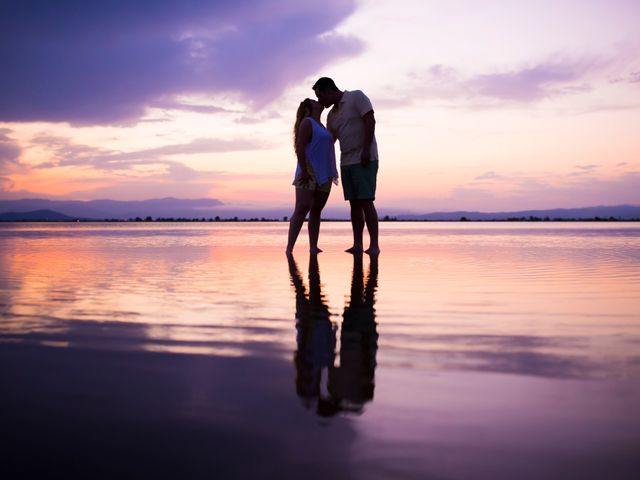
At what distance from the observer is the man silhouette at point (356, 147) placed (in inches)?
315

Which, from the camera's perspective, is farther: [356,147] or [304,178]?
[356,147]

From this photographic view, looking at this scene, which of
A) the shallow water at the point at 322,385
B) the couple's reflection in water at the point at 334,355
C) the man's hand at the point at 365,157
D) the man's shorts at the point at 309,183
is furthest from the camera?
the man's hand at the point at 365,157

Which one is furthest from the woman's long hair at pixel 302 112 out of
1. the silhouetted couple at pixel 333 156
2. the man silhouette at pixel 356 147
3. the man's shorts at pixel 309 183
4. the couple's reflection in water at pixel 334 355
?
the couple's reflection in water at pixel 334 355

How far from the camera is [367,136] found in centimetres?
793

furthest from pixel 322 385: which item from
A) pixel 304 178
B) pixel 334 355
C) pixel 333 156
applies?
pixel 333 156

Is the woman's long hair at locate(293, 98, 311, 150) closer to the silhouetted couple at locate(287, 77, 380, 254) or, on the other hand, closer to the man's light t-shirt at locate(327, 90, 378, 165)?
the silhouetted couple at locate(287, 77, 380, 254)

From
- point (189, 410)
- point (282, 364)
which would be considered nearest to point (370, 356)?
point (282, 364)

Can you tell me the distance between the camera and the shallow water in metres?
1.18

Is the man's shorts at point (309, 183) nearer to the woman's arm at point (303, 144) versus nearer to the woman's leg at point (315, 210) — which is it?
the woman's arm at point (303, 144)

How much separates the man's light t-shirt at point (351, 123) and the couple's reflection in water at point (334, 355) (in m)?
4.66

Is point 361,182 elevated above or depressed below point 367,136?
below

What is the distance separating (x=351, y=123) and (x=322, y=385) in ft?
22.3

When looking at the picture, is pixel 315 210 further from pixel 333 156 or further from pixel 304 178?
pixel 333 156

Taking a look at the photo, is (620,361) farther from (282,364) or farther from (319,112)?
(319,112)
